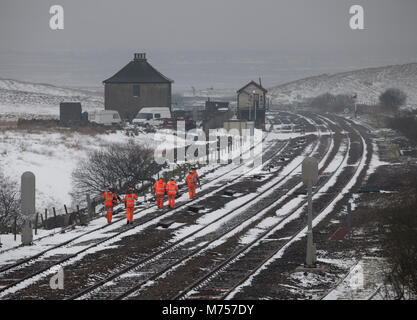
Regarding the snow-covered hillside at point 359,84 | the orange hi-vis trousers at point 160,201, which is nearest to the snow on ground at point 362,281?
the orange hi-vis trousers at point 160,201

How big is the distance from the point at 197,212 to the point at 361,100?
12147 cm

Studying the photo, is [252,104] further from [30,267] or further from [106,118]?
[30,267]

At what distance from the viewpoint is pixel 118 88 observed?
238 feet

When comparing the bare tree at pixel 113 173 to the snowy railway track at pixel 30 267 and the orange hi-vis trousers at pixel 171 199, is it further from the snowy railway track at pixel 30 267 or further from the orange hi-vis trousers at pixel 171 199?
the snowy railway track at pixel 30 267

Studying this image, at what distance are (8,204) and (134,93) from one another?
44788mm

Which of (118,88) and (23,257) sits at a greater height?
(118,88)

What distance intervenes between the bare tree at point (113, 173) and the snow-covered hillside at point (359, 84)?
110m

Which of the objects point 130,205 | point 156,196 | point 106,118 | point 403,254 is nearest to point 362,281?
point 403,254

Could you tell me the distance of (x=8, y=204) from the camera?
93.0 ft

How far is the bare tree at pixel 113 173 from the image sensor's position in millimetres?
34562
